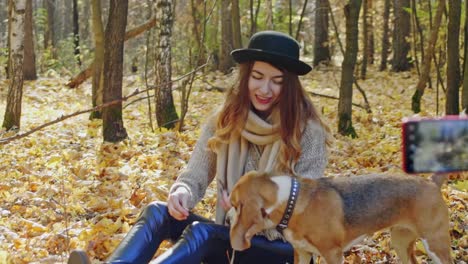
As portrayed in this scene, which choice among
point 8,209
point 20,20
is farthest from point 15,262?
point 20,20

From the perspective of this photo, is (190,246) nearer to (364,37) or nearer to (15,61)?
(15,61)

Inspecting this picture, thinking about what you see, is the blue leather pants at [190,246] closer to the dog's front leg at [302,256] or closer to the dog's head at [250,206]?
the dog's front leg at [302,256]

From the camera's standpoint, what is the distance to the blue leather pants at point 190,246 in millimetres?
3295

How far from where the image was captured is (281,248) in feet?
11.4

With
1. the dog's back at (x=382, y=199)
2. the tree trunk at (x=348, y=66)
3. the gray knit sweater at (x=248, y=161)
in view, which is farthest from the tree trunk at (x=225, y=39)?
the dog's back at (x=382, y=199)

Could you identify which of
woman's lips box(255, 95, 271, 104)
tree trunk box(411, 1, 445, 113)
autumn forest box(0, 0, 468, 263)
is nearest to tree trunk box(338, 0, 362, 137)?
autumn forest box(0, 0, 468, 263)

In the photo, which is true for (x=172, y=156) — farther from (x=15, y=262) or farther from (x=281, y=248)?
(x=281, y=248)

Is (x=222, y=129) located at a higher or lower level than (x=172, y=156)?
higher

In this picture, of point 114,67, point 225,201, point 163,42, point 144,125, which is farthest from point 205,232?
point 144,125

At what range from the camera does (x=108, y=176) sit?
698 cm

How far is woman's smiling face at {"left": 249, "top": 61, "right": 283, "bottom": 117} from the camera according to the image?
146 inches

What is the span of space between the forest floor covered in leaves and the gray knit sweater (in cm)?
17

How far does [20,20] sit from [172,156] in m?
4.73

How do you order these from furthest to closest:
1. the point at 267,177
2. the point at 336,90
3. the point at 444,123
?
the point at 336,90 → the point at 267,177 → the point at 444,123
